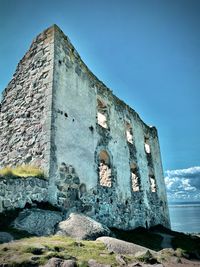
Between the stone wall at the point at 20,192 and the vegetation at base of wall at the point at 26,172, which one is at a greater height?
the vegetation at base of wall at the point at 26,172

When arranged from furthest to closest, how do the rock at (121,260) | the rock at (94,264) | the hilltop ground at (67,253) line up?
the rock at (121,260) → the rock at (94,264) → the hilltop ground at (67,253)

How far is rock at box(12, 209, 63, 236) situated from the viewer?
5.36m

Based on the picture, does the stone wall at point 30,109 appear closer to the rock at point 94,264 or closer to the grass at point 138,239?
the rock at point 94,264

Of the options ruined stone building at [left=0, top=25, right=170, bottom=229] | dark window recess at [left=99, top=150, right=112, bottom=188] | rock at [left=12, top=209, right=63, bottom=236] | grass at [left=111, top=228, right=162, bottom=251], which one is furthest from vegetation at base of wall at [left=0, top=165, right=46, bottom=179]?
dark window recess at [left=99, top=150, right=112, bottom=188]

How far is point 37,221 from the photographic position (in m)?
5.67

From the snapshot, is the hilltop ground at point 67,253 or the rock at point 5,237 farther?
the rock at point 5,237

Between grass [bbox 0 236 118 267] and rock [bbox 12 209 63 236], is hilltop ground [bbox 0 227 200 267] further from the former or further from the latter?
rock [bbox 12 209 63 236]

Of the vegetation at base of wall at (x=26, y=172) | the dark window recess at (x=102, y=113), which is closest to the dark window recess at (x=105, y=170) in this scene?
the dark window recess at (x=102, y=113)

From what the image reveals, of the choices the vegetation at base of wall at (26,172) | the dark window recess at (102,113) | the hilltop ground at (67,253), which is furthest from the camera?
the dark window recess at (102,113)

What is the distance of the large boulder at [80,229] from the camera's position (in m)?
5.68

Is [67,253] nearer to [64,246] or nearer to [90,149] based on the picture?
[64,246]

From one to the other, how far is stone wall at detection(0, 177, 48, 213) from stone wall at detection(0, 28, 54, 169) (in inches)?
32.4

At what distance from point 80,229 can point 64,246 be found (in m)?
1.50

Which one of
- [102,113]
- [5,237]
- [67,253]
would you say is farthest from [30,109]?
[67,253]
